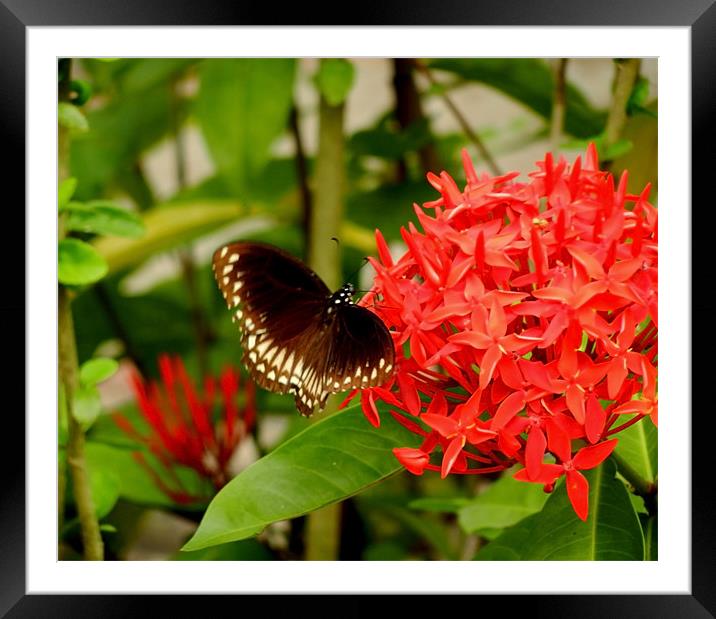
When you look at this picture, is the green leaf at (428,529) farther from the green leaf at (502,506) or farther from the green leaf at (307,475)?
the green leaf at (307,475)

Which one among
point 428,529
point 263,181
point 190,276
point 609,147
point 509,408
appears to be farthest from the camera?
point 190,276

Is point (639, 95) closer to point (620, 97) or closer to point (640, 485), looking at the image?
point (620, 97)

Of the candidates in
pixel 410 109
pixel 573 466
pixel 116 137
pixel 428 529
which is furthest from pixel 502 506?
pixel 116 137

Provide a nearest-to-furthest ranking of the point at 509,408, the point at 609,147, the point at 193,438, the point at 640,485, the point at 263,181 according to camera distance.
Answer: the point at 509,408 < the point at 640,485 < the point at 609,147 < the point at 193,438 < the point at 263,181

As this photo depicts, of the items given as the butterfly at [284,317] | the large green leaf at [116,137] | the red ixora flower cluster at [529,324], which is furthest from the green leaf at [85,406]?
the large green leaf at [116,137]

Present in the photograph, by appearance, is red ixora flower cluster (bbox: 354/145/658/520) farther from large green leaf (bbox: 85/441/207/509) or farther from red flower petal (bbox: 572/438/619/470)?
large green leaf (bbox: 85/441/207/509)

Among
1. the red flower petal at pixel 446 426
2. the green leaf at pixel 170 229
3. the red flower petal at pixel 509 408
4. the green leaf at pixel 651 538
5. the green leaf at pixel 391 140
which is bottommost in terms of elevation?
the green leaf at pixel 651 538
